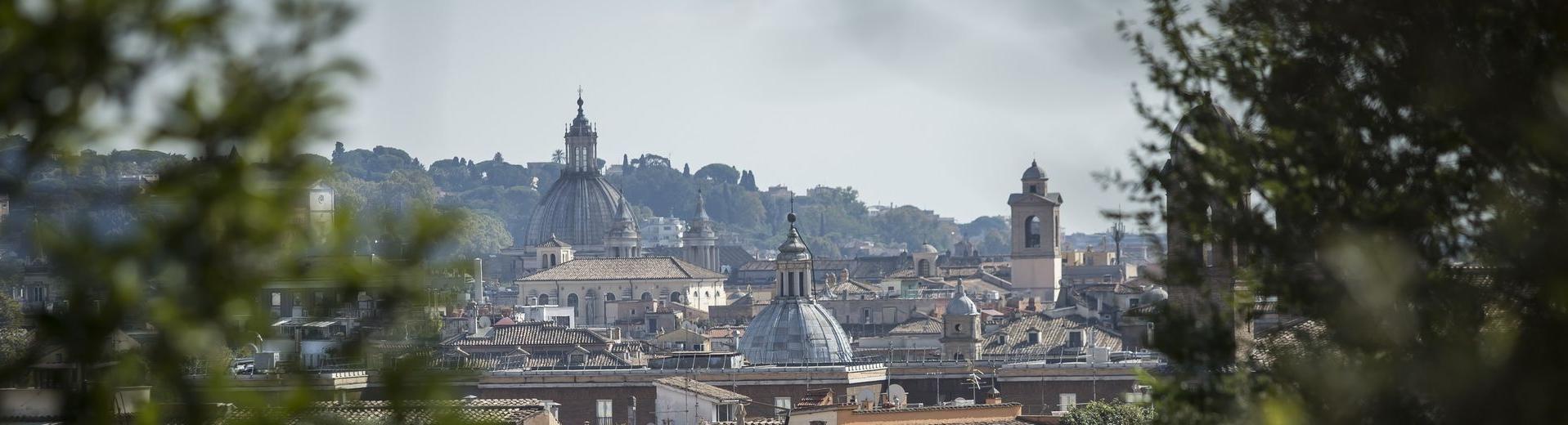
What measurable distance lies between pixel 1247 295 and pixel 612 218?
12148 centimetres

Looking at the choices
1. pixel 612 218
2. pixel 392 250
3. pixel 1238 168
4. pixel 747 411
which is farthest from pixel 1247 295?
pixel 612 218

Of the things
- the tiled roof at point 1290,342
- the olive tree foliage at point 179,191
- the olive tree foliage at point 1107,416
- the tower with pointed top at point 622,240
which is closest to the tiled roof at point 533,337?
the olive tree foliage at point 1107,416

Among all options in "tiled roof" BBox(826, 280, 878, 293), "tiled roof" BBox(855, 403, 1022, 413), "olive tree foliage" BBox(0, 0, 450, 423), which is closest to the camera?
"olive tree foliage" BBox(0, 0, 450, 423)

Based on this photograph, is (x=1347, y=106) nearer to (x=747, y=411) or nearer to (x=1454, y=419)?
(x=1454, y=419)

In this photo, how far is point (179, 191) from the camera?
2809 mm

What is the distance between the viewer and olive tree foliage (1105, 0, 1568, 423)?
5254 millimetres

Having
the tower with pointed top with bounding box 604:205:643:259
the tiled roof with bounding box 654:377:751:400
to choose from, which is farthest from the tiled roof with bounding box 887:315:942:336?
the tower with pointed top with bounding box 604:205:643:259

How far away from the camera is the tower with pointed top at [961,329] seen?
167ft

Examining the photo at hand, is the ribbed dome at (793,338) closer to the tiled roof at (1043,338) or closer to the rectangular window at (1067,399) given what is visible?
the tiled roof at (1043,338)

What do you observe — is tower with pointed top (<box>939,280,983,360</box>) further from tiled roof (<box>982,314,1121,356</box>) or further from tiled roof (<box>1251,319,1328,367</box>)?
tiled roof (<box>1251,319,1328,367</box>)

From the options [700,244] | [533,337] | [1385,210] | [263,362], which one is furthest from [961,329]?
[700,244]

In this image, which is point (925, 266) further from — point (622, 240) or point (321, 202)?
point (321, 202)

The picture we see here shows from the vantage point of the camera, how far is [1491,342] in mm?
5230

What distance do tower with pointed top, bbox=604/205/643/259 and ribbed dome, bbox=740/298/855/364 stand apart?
2717 inches
